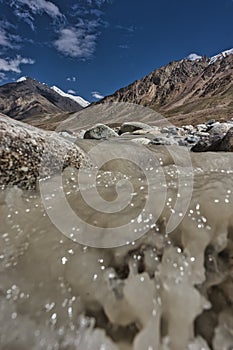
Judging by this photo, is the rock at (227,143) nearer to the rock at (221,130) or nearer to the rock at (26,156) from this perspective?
the rock at (221,130)

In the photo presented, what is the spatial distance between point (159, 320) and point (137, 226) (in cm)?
102

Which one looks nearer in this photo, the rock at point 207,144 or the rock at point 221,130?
the rock at point 207,144

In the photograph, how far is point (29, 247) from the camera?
9.67 feet

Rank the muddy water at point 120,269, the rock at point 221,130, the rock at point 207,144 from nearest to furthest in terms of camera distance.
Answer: the muddy water at point 120,269, the rock at point 207,144, the rock at point 221,130

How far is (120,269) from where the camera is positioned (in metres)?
2.61

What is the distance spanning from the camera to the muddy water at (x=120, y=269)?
2184 mm

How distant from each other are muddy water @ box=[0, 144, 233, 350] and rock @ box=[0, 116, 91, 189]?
28 cm

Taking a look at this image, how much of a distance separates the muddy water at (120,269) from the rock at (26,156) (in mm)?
281

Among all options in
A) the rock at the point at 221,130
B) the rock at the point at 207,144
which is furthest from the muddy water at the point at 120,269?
the rock at the point at 221,130

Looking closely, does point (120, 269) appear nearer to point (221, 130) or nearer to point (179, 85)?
point (221, 130)

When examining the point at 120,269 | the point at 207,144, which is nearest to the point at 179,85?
the point at 207,144

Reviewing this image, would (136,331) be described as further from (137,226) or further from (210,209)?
(210,209)

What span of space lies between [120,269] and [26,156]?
2416mm

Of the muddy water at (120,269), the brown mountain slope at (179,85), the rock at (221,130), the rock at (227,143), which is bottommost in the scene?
the muddy water at (120,269)
